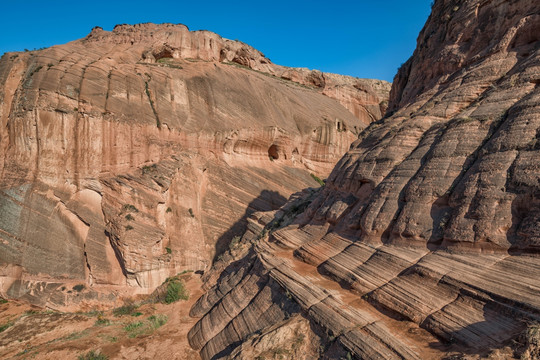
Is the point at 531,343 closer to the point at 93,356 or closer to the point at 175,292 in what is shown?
the point at 93,356

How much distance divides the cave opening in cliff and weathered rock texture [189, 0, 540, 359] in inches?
555

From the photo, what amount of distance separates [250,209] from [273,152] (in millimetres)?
7699

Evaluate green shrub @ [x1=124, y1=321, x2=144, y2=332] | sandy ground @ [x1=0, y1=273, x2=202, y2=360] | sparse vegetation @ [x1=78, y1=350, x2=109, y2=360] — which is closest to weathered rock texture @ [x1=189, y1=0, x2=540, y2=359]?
sandy ground @ [x1=0, y1=273, x2=202, y2=360]

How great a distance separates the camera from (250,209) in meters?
22.6

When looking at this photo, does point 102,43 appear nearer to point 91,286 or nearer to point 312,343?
point 91,286

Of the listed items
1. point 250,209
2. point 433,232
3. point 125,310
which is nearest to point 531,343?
point 433,232

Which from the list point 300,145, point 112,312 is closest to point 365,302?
point 112,312

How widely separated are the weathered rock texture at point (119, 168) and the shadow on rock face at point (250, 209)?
92 millimetres

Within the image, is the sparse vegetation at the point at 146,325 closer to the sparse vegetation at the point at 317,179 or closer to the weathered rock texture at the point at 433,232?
the weathered rock texture at the point at 433,232

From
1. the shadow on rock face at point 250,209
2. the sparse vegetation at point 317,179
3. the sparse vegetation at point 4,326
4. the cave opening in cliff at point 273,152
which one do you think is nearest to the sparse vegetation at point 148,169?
the shadow on rock face at point 250,209

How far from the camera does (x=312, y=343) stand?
7758 mm

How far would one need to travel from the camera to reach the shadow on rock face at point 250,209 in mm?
20828

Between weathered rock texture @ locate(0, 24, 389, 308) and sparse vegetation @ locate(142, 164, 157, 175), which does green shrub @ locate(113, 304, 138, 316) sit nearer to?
weathered rock texture @ locate(0, 24, 389, 308)

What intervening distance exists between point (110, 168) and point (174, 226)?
528 cm
